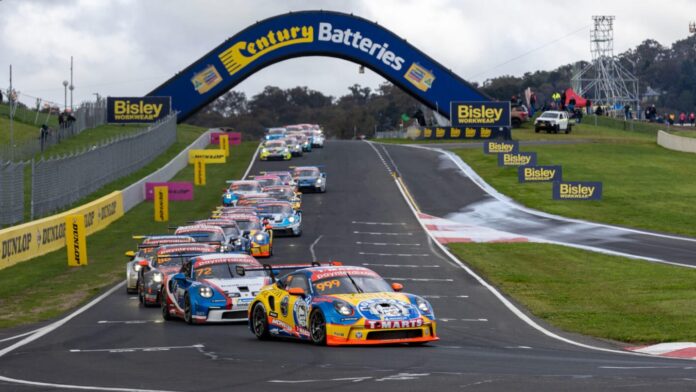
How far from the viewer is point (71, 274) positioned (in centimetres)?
3266

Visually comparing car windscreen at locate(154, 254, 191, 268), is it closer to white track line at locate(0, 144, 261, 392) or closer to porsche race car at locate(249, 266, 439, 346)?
white track line at locate(0, 144, 261, 392)

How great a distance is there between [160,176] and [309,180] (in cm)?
977

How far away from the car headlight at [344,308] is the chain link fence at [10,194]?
19177 millimetres

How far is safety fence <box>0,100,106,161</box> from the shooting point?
5198cm

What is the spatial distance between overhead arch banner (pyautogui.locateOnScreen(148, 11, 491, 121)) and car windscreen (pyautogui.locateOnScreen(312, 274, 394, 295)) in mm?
70350

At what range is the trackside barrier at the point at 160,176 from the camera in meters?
53.8

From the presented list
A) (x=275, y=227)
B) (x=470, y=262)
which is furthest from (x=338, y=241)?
(x=470, y=262)

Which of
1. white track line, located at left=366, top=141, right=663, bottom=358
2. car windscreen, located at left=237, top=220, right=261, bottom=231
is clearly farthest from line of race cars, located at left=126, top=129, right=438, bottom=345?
car windscreen, located at left=237, top=220, right=261, bottom=231

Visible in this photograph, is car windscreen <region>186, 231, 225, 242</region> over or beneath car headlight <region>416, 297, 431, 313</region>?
over

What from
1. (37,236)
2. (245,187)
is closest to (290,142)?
(245,187)

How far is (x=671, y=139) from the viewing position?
8838 centimetres

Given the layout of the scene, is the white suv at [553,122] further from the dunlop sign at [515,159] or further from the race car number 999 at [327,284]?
the race car number 999 at [327,284]

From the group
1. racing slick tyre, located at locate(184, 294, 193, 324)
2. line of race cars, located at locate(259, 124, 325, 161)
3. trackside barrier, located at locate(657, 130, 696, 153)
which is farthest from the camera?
trackside barrier, located at locate(657, 130, 696, 153)

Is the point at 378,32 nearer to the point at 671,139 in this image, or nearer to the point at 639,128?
the point at 671,139
